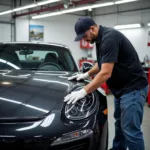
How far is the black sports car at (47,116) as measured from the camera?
141cm

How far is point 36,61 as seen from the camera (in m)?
3.02

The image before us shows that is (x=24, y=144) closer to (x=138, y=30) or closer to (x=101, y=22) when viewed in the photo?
(x=138, y=30)

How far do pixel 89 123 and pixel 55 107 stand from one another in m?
0.26

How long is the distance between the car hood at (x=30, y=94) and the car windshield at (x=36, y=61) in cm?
56

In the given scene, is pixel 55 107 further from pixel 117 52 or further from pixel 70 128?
pixel 117 52

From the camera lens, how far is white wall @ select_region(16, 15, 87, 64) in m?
12.2

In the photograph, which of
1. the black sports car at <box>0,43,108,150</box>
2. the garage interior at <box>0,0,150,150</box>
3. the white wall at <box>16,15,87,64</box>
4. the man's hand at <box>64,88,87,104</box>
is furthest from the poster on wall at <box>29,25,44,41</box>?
the man's hand at <box>64,88,87,104</box>

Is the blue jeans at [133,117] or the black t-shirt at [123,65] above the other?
the black t-shirt at [123,65]

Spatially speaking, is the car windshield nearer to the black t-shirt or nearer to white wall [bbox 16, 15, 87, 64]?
the black t-shirt

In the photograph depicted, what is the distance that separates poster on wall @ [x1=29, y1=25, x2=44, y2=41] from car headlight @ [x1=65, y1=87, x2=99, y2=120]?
11.2 metres

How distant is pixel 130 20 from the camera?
1177 centimetres

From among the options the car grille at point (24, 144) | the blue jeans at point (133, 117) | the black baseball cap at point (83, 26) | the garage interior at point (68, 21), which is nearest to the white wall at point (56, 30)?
the garage interior at point (68, 21)

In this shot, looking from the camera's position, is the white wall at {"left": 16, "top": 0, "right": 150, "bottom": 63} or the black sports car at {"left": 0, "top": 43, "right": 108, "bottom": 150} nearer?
the black sports car at {"left": 0, "top": 43, "right": 108, "bottom": 150}

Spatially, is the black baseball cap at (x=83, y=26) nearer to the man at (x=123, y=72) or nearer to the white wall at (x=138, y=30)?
the man at (x=123, y=72)
